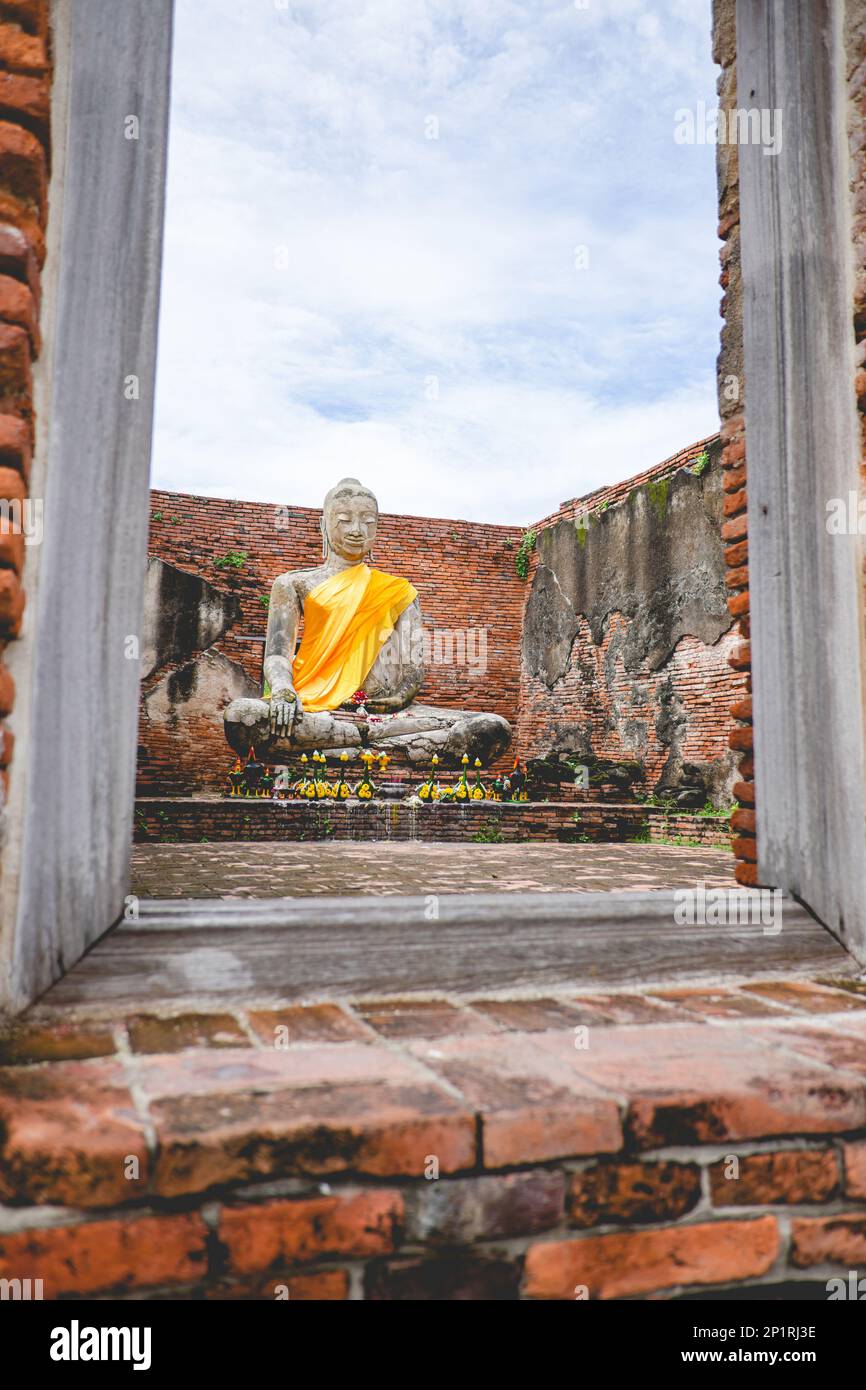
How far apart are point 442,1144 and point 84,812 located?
74 centimetres

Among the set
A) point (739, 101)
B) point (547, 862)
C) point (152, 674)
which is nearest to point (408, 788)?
point (547, 862)

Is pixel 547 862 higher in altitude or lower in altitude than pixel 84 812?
lower

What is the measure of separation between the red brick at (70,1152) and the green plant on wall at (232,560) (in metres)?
10.8

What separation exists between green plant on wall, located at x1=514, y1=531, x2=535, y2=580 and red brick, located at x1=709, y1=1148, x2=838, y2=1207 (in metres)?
11.6

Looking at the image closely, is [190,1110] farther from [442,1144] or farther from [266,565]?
[266,565]

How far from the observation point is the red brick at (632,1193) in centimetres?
109

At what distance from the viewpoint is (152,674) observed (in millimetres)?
10633

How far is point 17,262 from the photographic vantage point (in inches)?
51.7

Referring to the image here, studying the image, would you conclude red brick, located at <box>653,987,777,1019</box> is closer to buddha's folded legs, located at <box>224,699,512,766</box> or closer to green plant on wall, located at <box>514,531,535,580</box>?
buddha's folded legs, located at <box>224,699,512,766</box>

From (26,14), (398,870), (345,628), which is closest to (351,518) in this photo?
(345,628)

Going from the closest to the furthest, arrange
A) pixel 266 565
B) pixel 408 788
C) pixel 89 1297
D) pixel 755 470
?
pixel 89 1297
pixel 755 470
pixel 408 788
pixel 266 565

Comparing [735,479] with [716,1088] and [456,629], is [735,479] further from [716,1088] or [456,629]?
[456,629]

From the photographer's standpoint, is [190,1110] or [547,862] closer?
[190,1110]

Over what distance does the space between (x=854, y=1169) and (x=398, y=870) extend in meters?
2.53
